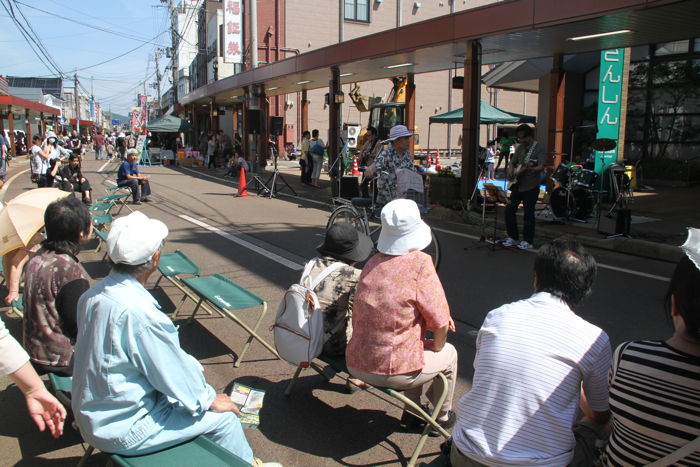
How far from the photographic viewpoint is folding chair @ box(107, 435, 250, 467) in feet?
7.97

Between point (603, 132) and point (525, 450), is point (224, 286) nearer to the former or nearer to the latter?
point (525, 450)

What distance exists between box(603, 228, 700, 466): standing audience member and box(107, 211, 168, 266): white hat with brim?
78.3 inches

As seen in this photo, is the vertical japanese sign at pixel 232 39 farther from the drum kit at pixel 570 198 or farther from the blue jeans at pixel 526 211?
the blue jeans at pixel 526 211

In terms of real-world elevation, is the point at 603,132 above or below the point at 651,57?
below

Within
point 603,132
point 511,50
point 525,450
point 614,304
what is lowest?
point 614,304

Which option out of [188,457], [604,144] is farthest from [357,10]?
[188,457]

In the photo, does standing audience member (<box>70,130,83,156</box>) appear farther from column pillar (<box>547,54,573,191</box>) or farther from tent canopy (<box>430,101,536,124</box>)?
tent canopy (<box>430,101,536,124</box>)

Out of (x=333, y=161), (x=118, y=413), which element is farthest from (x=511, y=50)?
(x=118, y=413)

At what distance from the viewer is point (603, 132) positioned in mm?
13141

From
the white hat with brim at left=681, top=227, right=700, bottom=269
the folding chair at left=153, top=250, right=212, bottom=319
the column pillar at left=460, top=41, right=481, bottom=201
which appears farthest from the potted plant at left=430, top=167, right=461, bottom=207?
the white hat with brim at left=681, top=227, right=700, bottom=269

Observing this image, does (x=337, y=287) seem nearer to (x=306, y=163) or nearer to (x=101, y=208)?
(x=101, y=208)

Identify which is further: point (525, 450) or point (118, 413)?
point (118, 413)

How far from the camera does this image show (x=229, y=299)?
476cm

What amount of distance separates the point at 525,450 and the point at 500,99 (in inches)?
1753
